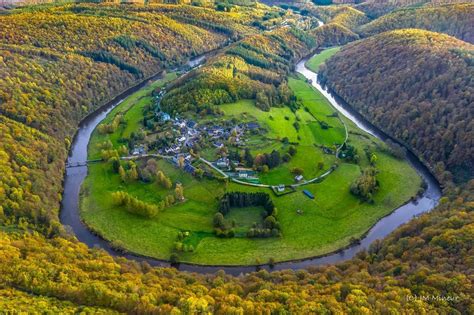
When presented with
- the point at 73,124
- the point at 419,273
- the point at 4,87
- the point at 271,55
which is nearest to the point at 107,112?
the point at 73,124

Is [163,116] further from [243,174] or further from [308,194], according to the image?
[308,194]

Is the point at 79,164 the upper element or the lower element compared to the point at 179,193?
lower

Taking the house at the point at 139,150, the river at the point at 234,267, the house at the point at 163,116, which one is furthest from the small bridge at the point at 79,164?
the house at the point at 163,116

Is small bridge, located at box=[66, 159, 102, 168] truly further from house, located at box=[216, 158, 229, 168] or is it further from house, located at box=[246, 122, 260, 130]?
house, located at box=[246, 122, 260, 130]

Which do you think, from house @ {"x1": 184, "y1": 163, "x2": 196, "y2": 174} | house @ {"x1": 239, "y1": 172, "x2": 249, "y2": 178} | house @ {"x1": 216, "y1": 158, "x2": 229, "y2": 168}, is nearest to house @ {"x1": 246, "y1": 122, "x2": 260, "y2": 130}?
house @ {"x1": 216, "y1": 158, "x2": 229, "y2": 168}

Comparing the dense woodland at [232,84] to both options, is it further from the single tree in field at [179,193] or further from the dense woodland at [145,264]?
the single tree in field at [179,193]

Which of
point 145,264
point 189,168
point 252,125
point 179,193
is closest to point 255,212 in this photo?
point 179,193
